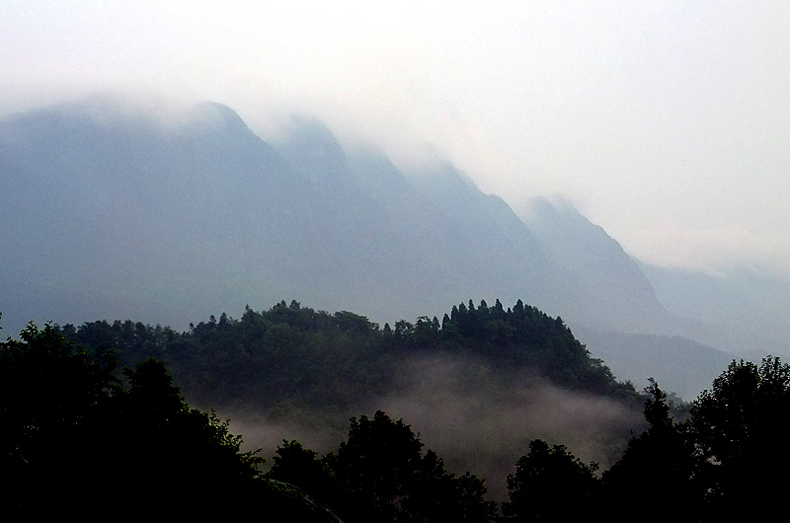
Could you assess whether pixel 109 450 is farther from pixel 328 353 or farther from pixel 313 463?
pixel 328 353

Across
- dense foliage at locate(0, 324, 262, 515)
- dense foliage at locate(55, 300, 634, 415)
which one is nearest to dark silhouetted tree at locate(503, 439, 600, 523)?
dense foliage at locate(0, 324, 262, 515)

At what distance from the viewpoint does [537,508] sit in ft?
118

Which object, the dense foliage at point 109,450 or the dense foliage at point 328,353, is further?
the dense foliage at point 328,353

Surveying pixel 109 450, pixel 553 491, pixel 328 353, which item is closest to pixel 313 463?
pixel 553 491

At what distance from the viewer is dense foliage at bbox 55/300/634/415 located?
118 meters

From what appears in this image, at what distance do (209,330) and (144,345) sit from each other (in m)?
14.4

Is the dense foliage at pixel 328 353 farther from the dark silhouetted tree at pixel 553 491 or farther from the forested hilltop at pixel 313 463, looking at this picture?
the dark silhouetted tree at pixel 553 491

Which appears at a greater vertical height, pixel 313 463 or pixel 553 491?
pixel 313 463

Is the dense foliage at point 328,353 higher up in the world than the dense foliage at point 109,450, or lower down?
higher up

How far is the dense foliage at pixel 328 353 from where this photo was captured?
389ft

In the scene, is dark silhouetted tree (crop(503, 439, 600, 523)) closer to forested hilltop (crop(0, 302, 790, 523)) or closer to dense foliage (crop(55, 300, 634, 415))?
forested hilltop (crop(0, 302, 790, 523))

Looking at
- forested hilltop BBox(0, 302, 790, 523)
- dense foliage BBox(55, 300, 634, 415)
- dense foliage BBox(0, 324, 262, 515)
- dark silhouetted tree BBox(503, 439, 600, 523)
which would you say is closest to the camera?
dense foliage BBox(0, 324, 262, 515)

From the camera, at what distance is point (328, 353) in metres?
132

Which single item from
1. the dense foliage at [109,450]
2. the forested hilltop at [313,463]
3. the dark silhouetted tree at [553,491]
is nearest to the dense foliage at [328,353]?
the forested hilltop at [313,463]
